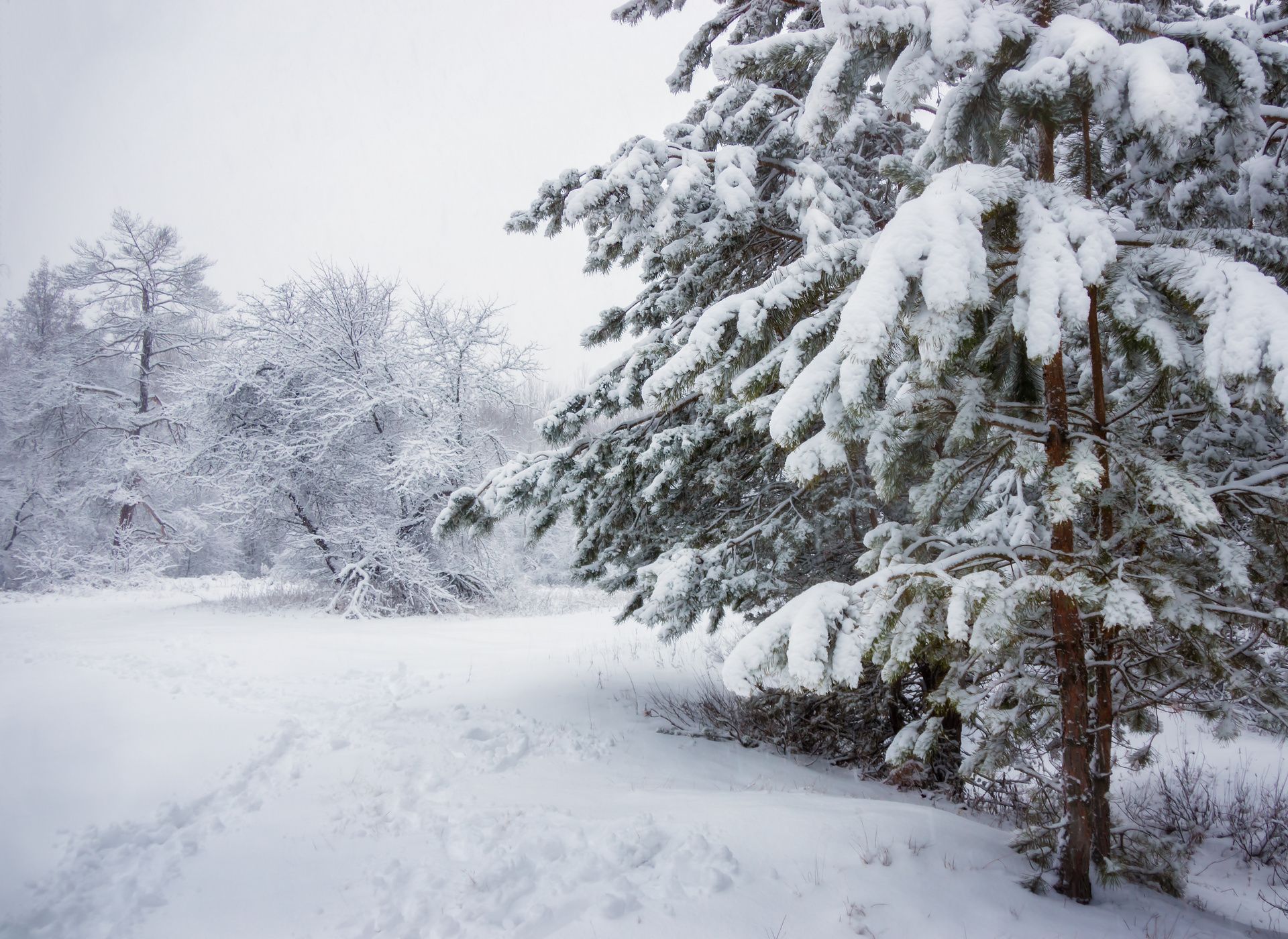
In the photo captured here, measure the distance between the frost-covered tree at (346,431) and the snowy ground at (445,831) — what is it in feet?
21.6

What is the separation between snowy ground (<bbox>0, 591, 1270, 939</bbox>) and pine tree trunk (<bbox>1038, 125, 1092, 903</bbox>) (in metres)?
0.24

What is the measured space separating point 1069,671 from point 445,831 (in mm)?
3167

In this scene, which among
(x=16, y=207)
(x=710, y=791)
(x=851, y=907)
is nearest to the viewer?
(x=851, y=907)

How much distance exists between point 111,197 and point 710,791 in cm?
760

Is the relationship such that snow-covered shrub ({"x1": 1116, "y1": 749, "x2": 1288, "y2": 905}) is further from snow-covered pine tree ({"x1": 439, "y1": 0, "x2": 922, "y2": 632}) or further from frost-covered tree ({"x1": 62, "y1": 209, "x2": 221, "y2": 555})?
frost-covered tree ({"x1": 62, "y1": 209, "x2": 221, "y2": 555})

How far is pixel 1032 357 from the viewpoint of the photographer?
1.70 metres

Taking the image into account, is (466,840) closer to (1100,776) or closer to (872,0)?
(1100,776)

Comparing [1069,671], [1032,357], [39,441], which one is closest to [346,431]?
[39,441]

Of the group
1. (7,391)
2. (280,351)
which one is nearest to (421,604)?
(280,351)

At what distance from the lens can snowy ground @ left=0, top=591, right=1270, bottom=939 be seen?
2549 mm

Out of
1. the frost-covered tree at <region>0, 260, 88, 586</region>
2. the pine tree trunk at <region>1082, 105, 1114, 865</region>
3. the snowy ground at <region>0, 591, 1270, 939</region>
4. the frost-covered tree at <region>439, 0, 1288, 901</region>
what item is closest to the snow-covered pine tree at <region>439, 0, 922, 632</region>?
the frost-covered tree at <region>439, 0, 1288, 901</region>

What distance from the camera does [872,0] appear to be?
2246 millimetres

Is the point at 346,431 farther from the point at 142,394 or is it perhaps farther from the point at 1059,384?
the point at 1059,384

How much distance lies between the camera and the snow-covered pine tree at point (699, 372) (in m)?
3.83
